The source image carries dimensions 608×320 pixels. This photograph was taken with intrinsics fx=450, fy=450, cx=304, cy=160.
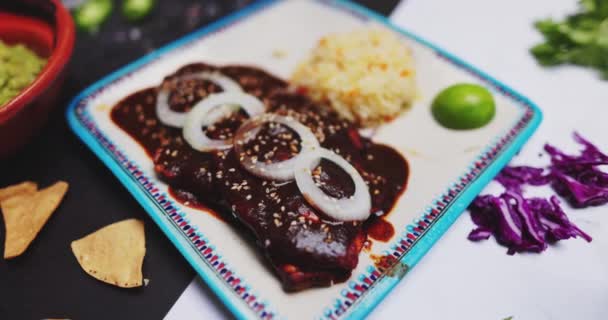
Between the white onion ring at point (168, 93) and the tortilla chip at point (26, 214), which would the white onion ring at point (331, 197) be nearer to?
the white onion ring at point (168, 93)

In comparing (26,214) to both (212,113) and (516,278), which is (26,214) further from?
(516,278)

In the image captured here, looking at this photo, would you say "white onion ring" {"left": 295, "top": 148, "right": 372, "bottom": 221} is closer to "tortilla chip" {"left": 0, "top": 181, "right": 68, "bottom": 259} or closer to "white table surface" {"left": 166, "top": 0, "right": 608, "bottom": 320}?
"white table surface" {"left": 166, "top": 0, "right": 608, "bottom": 320}

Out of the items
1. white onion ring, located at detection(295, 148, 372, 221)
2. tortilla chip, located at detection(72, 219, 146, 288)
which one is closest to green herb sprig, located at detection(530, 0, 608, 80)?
white onion ring, located at detection(295, 148, 372, 221)

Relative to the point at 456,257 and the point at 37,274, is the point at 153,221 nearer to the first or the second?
the point at 37,274

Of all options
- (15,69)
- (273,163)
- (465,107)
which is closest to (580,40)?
(465,107)

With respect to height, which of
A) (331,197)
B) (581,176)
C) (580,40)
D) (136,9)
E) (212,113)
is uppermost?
(580,40)

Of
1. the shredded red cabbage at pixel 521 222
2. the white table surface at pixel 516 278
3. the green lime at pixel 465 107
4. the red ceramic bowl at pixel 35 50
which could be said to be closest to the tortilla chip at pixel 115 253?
the white table surface at pixel 516 278
